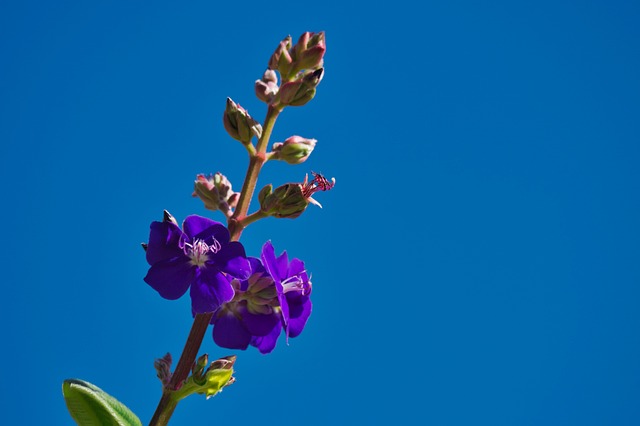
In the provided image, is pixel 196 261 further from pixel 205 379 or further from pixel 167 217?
pixel 205 379

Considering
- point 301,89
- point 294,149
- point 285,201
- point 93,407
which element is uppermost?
point 301,89

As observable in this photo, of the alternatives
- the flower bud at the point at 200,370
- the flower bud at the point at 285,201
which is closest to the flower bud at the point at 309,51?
the flower bud at the point at 285,201

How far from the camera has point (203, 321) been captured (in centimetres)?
215

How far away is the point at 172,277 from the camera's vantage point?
227cm

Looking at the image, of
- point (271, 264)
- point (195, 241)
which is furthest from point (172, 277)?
point (271, 264)

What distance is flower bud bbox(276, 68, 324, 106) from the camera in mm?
2451

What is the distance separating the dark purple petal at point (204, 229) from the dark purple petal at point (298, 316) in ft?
1.20

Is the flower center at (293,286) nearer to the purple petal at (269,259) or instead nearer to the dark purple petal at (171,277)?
the purple petal at (269,259)

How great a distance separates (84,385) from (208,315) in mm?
410

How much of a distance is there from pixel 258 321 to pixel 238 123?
0.68 meters

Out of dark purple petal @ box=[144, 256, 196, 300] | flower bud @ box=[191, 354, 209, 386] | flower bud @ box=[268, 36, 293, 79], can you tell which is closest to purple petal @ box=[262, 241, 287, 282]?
dark purple petal @ box=[144, 256, 196, 300]

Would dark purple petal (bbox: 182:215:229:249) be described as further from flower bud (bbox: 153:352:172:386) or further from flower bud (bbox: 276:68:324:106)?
flower bud (bbox: 276:68:324:106)

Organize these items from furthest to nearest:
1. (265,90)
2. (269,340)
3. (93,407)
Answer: (265,90) → (269,340) → (93,407)

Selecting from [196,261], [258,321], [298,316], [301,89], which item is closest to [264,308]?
[258,321]
